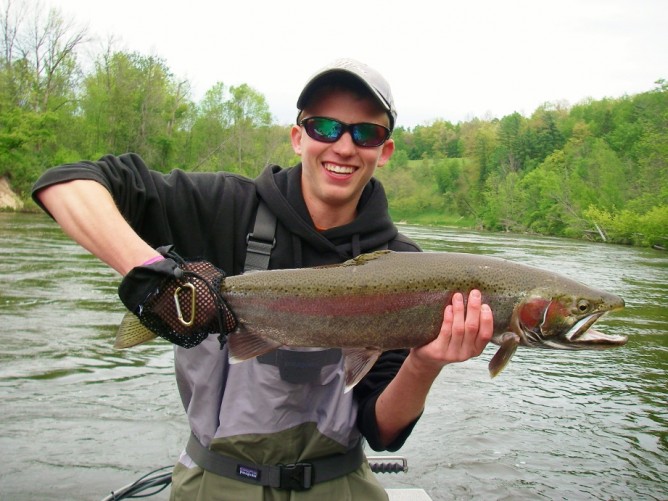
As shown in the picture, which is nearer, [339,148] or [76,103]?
[339,148]

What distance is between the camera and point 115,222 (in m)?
2.40

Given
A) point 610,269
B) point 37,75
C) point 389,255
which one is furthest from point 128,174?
point 37,75

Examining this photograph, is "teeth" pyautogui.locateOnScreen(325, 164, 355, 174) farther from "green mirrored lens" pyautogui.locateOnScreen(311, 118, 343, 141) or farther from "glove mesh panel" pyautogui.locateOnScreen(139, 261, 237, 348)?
"glove mesh panel" pyautogui.locateOnScreen(139, 261, 237, 348)

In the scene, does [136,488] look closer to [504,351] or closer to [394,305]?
[394,305]

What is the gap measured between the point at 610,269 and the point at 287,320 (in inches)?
906

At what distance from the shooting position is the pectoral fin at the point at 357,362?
2756 millimetres

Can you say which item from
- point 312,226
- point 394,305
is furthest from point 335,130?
point 394,305

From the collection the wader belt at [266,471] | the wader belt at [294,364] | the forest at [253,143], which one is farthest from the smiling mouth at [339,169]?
the forest at [253,143]

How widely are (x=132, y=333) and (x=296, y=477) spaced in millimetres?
942

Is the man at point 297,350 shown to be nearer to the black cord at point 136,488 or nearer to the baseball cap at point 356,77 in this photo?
the baseball cap at point 356,77

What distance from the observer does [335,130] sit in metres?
2.92

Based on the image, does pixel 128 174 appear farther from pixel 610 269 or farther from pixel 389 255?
pixel 610 269

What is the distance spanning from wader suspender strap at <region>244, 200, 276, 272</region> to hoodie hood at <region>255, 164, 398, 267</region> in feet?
0.20

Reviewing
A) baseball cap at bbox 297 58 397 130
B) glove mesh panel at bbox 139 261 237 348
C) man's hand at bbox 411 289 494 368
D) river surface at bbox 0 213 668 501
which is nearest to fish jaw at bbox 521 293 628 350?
man's hand at bbox 411 289 494 368
